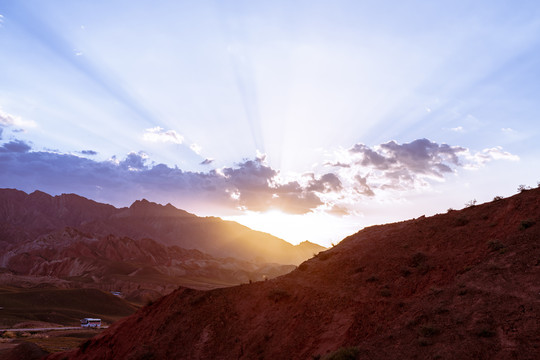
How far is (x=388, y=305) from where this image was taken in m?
15.8

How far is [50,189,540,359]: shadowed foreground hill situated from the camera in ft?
39.3

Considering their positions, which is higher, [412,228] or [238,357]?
[412,228]

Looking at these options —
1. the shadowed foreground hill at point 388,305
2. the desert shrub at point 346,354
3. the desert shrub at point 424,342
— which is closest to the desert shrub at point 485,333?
the shadowed foreground hill at point 388,305

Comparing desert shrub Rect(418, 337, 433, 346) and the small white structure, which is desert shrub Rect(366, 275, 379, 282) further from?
the small white structure

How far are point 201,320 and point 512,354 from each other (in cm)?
1536

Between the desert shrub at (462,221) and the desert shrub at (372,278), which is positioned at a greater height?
the desert shrub at (462,221)

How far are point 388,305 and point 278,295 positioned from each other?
6.44m

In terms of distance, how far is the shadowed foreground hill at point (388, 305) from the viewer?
39.3 feet

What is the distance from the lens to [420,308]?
1435cm

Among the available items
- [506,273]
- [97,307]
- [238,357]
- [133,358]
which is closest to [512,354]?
[506,273]

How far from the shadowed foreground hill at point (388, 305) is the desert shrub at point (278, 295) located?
0.20ft

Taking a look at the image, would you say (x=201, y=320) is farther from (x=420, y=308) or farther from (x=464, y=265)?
(x=464, y=265)

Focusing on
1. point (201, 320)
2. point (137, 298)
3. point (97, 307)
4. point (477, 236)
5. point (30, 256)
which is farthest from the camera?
point (30, 256)

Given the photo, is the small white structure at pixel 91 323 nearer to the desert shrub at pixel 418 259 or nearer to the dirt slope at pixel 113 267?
the dirt slope at pixel 113 267
